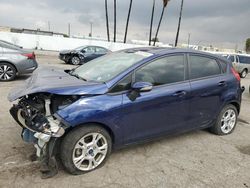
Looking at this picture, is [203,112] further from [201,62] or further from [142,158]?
[142,158]

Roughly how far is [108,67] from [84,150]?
132 centimetres

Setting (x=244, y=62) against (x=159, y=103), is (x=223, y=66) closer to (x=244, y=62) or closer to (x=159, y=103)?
(x=159, y=103)

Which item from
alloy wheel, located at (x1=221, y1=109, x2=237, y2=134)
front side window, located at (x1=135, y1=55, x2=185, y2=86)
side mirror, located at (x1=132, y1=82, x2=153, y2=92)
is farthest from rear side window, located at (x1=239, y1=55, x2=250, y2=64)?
side mirror, located at (x1=132, y1=82, x2=153, y2=92)

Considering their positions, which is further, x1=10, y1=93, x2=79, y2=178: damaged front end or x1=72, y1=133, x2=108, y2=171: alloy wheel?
x1=72, y1=133, x2=108, y2=171: alloy wheel

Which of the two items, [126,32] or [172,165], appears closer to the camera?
[172,165]

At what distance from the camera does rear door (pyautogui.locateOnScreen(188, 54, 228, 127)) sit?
383 centimetres

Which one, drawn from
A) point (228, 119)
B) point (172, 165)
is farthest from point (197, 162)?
point (228, 119)

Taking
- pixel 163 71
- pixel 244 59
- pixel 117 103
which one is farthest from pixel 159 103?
pixel 244 59

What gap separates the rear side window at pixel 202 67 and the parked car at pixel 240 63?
13.9 metres

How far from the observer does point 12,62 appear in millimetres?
7867

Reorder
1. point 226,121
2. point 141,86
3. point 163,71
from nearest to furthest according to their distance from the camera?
point 141,86, point 163,71, point 226,121

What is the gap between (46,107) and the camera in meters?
2.83

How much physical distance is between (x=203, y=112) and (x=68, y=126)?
235 cm

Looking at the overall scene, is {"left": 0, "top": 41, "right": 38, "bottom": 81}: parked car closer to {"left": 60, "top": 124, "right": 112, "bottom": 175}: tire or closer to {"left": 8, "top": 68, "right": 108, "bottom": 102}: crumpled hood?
{"left": 8, "top": 68, "right": 108, "bottom": 102}: crumpled hood
